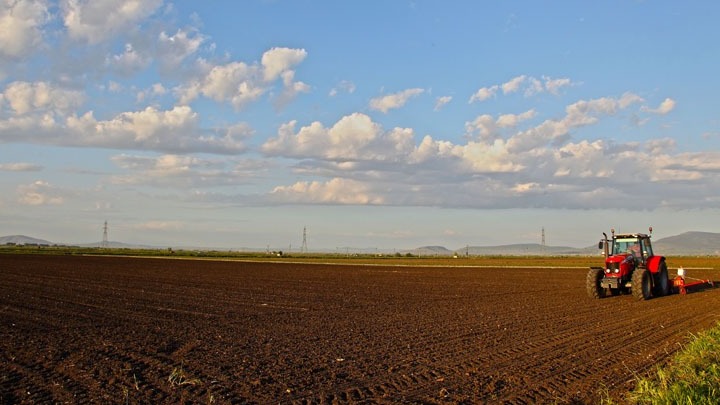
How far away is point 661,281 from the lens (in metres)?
24.1

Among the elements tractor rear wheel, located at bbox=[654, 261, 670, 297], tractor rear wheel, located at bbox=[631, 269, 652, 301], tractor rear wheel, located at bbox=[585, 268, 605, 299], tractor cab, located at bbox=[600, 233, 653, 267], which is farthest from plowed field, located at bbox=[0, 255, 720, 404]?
tractor cab, located at bbox=[600, 233, 653, 267]

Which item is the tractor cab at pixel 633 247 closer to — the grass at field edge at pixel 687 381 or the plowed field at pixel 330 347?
the plowed field at pixel 330 347

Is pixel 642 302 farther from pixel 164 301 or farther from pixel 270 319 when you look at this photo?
pixel 164 301

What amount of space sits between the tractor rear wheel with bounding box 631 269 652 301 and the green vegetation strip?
1058 cm

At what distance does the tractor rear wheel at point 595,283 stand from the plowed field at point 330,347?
1.61ft

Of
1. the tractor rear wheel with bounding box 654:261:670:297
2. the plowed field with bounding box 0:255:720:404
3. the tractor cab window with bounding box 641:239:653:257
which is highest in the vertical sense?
the tractor cab window with bounding box 641:239:653:257

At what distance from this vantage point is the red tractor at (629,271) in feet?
73.4

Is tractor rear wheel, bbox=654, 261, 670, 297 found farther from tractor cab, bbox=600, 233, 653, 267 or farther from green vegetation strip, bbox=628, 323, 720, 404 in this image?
green vegetation strip, bbox=628, 323, 720, 404

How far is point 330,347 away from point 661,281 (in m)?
16.4

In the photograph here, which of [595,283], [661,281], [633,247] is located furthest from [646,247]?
[595,283]

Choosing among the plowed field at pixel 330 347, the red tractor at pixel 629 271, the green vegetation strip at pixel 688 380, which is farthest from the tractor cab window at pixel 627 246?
the green vegetation strip at pixel 688 380

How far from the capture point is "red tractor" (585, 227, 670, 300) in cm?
2236

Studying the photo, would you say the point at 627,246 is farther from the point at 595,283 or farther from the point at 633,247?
the point at 595,283

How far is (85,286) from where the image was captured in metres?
27.4
